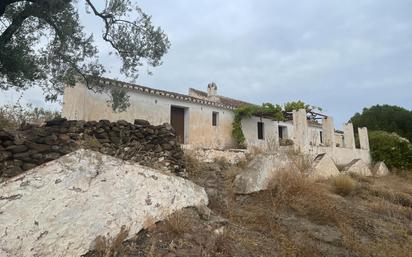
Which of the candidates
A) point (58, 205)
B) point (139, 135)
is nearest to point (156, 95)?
point (139, 135)

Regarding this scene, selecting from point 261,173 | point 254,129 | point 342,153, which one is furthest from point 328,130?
point 261,173

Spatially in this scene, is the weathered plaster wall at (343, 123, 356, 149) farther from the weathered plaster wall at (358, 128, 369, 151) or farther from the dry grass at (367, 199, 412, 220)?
the dry grass at (367, 199, 412, 220)

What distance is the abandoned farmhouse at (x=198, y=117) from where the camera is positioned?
12.5 metres

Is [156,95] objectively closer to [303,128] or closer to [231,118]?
[231,118]

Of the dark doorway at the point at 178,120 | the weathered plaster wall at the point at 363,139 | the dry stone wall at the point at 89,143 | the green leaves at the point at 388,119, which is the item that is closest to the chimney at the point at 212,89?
the dark doorway at the point at 178,120

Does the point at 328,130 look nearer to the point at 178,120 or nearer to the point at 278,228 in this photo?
the point at 178,120

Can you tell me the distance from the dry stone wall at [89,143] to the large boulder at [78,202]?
1681 mm

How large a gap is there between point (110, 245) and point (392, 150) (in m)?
19.1

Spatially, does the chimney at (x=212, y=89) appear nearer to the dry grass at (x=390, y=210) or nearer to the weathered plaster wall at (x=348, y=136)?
the weathered plaster wall at (x=348, y=136)

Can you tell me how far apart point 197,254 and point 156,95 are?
11.1 m

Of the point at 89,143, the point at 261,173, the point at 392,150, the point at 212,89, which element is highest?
the point at 212,89

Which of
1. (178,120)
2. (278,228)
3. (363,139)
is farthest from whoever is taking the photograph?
(363,139)

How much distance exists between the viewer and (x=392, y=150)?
1891cm

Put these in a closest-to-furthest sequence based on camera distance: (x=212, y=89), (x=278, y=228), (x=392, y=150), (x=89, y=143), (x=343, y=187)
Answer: (x=278, y=228) → (x=89, y=143) → (x=343, y=187) → (x=392, y=150) → (x=212, y=89)
